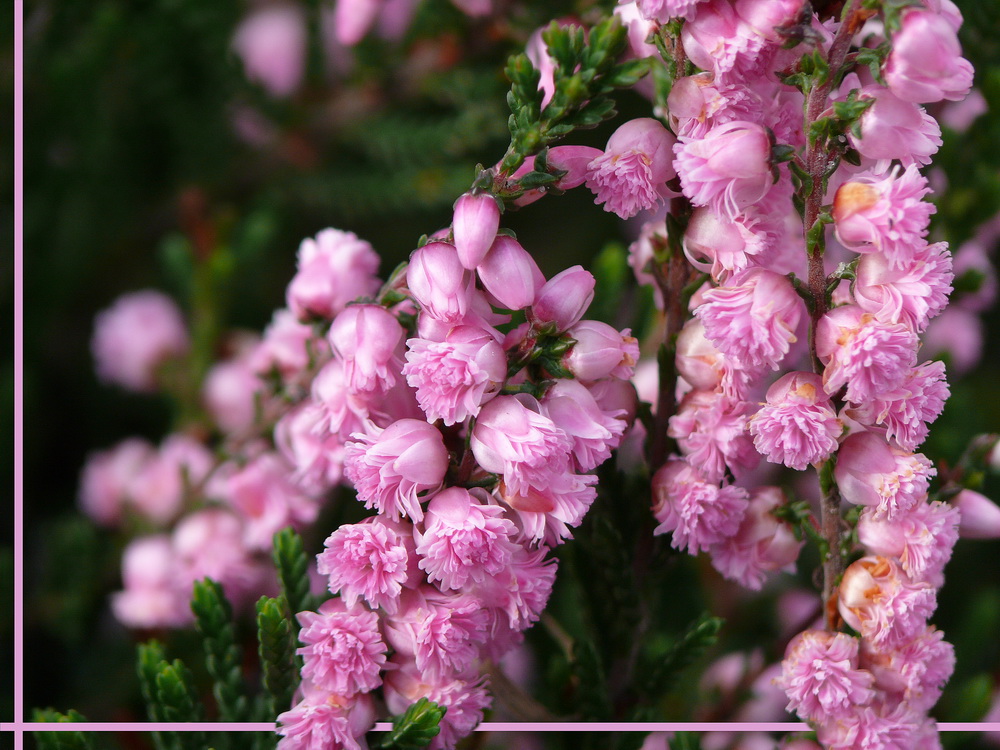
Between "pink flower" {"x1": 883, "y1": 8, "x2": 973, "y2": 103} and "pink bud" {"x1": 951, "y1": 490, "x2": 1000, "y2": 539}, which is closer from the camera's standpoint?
"pink flower" {"x1": 883, "y1": 8, "x2": 973, "y2": 103}

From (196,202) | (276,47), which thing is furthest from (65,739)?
(276,47)

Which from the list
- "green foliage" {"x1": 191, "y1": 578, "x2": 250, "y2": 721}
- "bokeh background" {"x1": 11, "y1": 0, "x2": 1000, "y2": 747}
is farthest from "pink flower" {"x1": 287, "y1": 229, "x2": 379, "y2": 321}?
"bokeh background" {"x1": 11, "y1": 0, "x2": 1000, "y2": 747}

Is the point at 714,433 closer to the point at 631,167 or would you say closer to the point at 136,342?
the point at 631,167

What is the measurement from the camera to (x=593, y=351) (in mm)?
603

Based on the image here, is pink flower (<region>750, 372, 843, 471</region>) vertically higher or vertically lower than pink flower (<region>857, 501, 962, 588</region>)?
higher

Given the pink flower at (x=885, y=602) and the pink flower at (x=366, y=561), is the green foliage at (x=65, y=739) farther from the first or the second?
the pink flower at (x=885, y=602)

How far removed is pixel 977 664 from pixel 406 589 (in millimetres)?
947

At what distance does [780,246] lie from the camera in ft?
2.12

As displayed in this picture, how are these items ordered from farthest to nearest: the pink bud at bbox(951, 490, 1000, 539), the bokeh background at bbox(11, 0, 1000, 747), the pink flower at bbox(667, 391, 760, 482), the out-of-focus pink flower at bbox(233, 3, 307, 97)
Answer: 1. the out-of-focus pink flower at bbox(233, 3, 307, 97)
2. the bokeh background at bbox(11, 0, 1000, 747)
3. the pink bud at bbox(951, 490, 1000, 539)
4. the pink flower at bbox(667, 391, 760, 482)

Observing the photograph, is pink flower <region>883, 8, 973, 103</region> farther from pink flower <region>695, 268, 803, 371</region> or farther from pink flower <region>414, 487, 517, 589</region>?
pink flower <region>414, 487, 517, 589</region>

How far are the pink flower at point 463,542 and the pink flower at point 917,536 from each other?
0.83 ft

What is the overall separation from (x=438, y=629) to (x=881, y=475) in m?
0.30

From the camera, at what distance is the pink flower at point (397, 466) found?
583 mm

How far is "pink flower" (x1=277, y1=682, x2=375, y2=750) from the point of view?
24.7 inches
